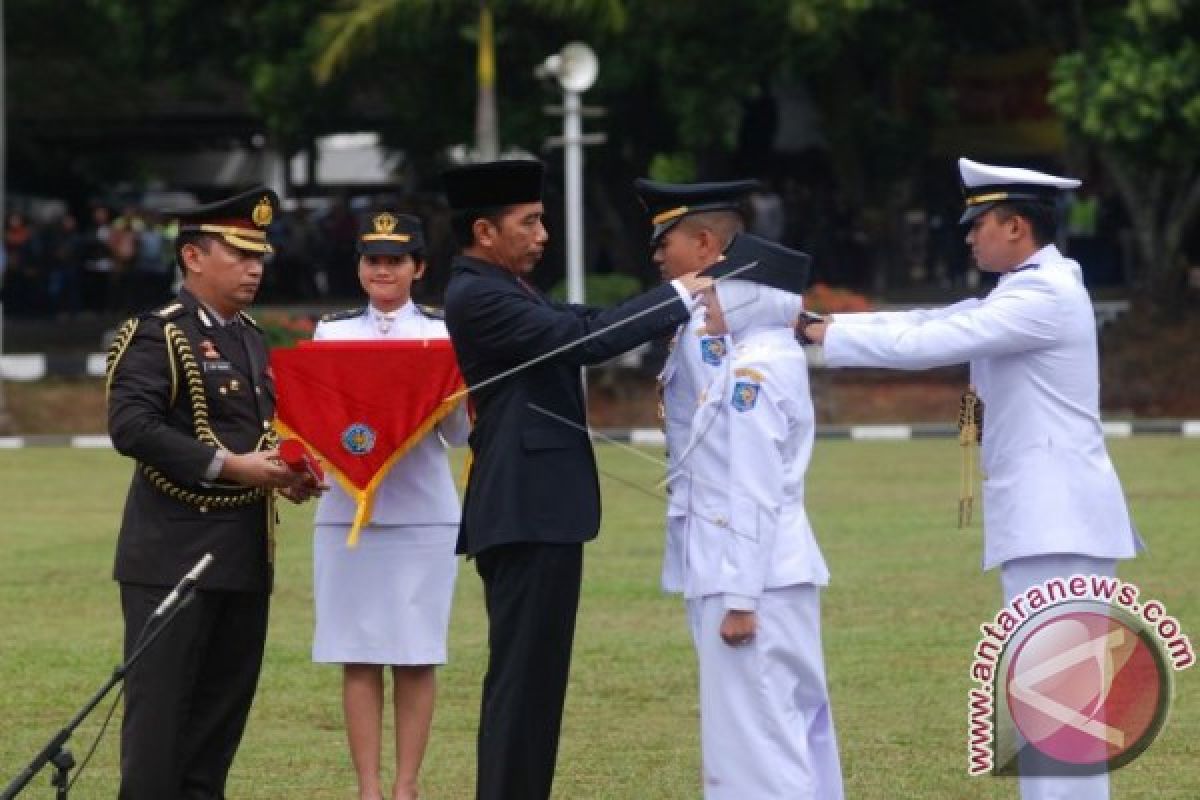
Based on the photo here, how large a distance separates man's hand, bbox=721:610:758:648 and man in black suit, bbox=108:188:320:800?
1.39 metres

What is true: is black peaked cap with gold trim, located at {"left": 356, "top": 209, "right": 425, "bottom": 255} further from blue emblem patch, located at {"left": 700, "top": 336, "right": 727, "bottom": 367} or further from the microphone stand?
the microphone stand

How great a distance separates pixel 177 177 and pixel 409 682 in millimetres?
43508

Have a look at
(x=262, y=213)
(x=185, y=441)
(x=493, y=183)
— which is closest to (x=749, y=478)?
(x=493, y=183)

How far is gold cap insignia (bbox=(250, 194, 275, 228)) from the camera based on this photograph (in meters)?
8.37

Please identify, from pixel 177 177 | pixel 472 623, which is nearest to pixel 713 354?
pixel 472 623

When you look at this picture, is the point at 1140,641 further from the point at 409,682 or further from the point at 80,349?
the point at 80,349

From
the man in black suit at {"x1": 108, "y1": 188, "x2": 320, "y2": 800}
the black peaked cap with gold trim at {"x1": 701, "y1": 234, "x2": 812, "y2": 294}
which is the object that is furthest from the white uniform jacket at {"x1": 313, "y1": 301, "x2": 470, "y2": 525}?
the black peaked cap with gold trim at {"x1": 701, "y1": 234, "x2": 812, "y2": 294}

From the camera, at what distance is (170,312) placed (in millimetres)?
8242

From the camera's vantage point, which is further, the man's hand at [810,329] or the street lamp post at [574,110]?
the street lamp post at [574,110]

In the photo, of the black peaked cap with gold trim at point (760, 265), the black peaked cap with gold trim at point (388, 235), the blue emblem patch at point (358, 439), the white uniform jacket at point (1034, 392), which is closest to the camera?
the black peaked cap with gold trim at point (760, 265)

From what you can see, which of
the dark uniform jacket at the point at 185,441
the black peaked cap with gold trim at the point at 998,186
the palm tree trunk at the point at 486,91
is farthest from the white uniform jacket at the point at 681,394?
the palm tree trunk at the point at 486,91

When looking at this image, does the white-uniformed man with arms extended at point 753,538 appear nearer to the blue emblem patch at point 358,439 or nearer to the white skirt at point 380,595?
the blue emblem patch at point 358,439

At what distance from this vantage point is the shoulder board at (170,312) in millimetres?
8219

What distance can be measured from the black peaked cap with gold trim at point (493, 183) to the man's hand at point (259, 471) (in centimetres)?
93
